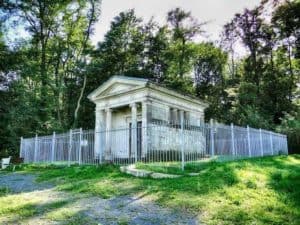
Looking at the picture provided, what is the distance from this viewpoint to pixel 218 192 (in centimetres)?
782

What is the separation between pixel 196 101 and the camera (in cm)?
2264

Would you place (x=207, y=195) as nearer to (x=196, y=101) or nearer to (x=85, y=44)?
(x=196, y=101)

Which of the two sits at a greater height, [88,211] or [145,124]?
[145,124]

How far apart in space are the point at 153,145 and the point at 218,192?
928 centimetres

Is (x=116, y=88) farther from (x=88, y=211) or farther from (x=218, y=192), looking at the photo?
(x=88, y=211)

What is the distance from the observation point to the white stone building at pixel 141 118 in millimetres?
14852

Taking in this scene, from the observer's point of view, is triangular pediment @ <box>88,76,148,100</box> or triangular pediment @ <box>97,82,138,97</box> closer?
triangular pediment @ <box>88,76,148,100</box>

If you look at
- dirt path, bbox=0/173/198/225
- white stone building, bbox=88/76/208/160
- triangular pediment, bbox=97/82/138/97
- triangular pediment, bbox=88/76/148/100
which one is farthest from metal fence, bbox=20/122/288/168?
dirt path, bbox=0/173/198/225

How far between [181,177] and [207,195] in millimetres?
2115

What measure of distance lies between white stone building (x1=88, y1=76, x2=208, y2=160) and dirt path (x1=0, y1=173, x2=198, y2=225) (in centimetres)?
573

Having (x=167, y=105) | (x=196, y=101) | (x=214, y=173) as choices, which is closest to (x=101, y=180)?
(x=214, y=173)

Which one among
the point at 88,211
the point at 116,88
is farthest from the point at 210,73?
the point at 88,211

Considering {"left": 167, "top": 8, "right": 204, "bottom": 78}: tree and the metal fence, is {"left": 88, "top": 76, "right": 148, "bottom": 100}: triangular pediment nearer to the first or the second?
the metal fence

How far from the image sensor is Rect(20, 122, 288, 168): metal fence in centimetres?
1376
